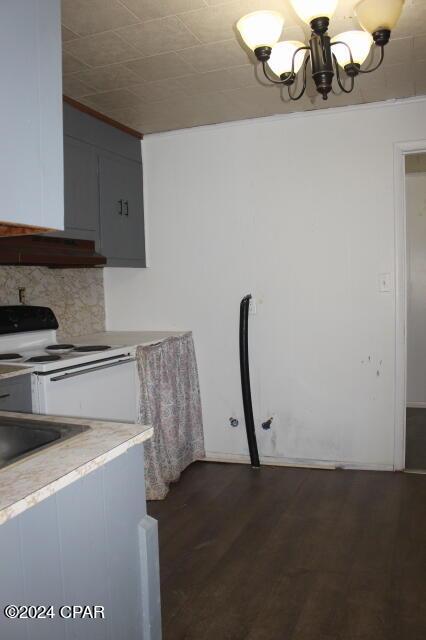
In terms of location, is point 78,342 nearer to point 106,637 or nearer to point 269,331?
point 269,331

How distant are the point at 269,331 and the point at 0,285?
5.67 ft

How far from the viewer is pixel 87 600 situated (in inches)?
46.1

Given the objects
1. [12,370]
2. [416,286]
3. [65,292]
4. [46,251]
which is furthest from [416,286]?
[12,370]

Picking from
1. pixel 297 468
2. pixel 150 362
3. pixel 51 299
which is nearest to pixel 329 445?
pixel 297 468

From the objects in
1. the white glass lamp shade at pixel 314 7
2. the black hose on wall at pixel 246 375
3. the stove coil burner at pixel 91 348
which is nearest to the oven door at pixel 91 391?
the stove coil burner at pixel 91 348

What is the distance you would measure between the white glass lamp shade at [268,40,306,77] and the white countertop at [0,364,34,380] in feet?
5.60

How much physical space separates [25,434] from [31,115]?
804 mm

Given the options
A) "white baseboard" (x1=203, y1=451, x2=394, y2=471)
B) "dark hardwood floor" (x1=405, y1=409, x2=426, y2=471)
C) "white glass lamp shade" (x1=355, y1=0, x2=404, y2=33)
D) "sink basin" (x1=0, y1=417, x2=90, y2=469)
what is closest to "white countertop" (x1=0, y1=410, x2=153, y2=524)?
"sink basin" (x1=0, y1=417, x2=90, y2=469)

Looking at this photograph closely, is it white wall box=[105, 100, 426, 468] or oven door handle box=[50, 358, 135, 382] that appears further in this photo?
white wall box=[105, 100, 426, 468]

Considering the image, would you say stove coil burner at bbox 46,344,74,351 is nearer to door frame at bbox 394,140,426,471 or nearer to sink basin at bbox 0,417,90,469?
sink basin at bbox 0,417,90,469

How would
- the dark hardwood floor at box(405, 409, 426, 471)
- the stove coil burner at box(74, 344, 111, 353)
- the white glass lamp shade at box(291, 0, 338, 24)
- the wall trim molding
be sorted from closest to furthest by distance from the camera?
1. the white glass lamp shade at box(291, 0, 338, 24)
2. the stove coil burner at box(74, 344, 111, 353)
3. the wall trim molding
4. the dark hardwood floor at box(405, 409, 426, 471)

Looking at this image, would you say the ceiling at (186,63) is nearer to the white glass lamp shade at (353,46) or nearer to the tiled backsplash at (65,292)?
the white glass lamp shade at (353,46)

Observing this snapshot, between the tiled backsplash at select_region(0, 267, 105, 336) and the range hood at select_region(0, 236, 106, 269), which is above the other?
the range hood at select_region(0, 236, 106, 269)

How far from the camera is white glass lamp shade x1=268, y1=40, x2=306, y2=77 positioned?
1.97m
